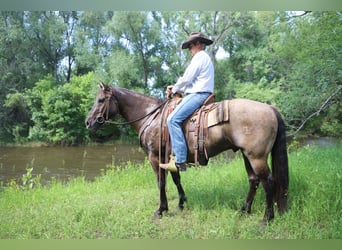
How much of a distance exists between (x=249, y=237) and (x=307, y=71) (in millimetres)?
2614

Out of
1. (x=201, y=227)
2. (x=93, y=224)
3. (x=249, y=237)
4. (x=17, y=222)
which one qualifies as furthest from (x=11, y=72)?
(x=249, y=237)

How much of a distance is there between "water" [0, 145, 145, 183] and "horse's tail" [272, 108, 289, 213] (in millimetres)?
2571

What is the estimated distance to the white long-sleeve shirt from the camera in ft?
9.24

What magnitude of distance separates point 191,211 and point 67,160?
279cm

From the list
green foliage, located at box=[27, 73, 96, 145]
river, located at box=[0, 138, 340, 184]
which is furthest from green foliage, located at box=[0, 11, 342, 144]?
river, located at box=[0, 138, 340, 184]

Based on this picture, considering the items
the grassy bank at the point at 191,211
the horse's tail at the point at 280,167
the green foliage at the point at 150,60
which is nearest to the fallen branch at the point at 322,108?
the green foliage at the point at 150,60

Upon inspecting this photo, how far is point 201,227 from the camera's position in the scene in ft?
8.86

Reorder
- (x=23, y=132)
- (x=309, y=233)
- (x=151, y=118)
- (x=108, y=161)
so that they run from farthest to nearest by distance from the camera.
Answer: (x=108, y=161)
(x=23, y=132)
(x=151, y=118)
(x=309, y=233)

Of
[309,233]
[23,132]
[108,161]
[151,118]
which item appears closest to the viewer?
[309,233]

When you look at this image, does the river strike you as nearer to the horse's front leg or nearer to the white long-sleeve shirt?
the horse's front leg

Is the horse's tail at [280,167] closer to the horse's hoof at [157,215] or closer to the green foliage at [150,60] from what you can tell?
the horse's hoof at [157,215]

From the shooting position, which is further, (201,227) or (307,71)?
(307,71)

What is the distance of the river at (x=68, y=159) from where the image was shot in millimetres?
4371
